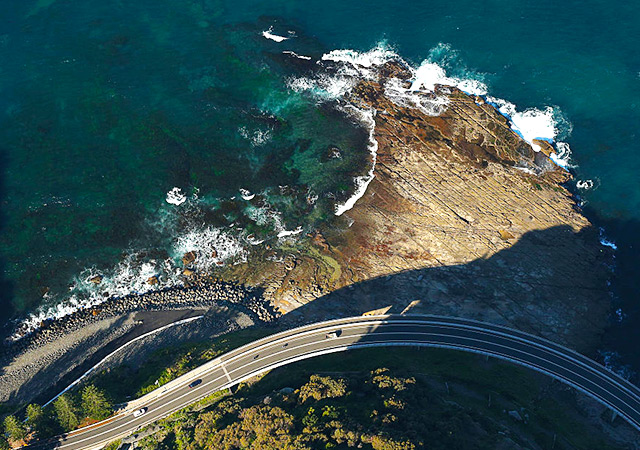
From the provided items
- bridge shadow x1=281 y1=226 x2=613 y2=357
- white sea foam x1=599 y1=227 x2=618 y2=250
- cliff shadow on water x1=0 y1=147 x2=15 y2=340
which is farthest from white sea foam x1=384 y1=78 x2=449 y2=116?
cliff shadow on water x1=0 y1=147 x2=15 y2=340

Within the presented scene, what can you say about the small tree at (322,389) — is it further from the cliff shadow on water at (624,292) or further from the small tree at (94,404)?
the cliff shadow on water at (624,292)

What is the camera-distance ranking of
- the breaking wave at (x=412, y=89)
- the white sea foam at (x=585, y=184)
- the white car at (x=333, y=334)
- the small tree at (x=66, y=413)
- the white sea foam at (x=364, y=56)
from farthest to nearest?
the white sea foam at (x=364, y=56), the breaking wave at (x=412, y=89), the white sea foam at (x=585, y=184), the white car at (x=333, y=334), the small tree at (x=66, y=413)

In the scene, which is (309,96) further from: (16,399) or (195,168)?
(16,399)

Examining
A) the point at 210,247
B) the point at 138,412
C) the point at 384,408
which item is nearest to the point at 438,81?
the point at 210,247

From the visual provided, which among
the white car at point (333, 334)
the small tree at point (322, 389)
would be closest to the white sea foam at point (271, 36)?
the white car at point (333, 334)

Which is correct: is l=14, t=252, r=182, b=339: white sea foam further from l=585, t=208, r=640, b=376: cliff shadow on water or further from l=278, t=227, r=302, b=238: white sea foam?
l=585, t=208, r=640, b=376: cliff shadow on water

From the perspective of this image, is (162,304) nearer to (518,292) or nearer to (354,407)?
(354,407)
